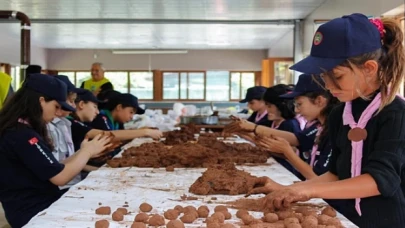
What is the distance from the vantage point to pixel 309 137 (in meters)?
2.96

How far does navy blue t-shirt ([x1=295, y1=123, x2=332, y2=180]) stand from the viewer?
230 cm

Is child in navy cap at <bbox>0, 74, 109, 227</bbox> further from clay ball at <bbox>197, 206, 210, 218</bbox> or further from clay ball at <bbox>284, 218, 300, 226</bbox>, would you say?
clay ball at <bbox>284, 218, 300, 226</bbox>

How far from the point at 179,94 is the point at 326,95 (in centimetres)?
1188

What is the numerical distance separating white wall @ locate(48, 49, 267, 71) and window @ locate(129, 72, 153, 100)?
0.26 m

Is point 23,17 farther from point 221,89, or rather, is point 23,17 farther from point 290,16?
point 221,89

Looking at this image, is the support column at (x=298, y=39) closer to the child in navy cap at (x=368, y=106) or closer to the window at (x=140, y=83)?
the child in navy cap at (x=368, y=106)

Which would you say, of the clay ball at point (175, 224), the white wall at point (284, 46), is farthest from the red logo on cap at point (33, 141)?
the white wall at point (284, 46)

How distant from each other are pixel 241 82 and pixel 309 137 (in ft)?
37.7

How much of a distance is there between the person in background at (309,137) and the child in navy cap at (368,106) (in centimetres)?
71

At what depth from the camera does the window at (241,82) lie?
46.9 feet

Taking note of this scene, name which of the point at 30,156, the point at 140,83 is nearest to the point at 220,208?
the point at 30,156

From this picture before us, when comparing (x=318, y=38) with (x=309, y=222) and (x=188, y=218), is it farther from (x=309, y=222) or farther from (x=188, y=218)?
(x=188, y=218)

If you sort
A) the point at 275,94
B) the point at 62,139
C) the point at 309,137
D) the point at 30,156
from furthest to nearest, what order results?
1. the point at 275,94
2. the point at 62,139
3. the point at 309,137
4. the point at 30,156

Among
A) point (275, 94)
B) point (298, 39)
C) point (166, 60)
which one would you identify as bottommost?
point (275, 94)
